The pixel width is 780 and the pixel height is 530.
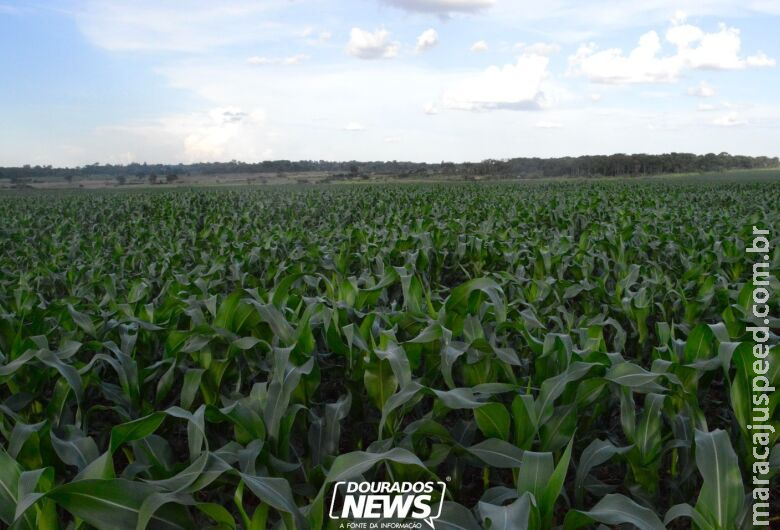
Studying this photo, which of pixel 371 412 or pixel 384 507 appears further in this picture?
pixel 371 412

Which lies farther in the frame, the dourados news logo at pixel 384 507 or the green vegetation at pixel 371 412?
the dourados news logo at pixel 384 507

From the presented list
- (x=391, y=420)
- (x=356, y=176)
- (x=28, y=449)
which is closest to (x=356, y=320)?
(x=391, y=420)

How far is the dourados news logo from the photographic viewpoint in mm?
1922

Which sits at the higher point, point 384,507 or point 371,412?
point 384,507

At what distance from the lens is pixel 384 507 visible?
77.7 inches

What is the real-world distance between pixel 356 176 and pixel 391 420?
3407 inches

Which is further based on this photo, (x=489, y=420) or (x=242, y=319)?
(x=242, y=319)

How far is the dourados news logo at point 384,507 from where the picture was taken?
1.92 m

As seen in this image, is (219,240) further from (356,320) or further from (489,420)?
(489,420)

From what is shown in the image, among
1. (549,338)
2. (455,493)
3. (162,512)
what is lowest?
(455,493)

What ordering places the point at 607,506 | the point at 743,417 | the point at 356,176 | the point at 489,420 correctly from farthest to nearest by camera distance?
the point at 356,176 < the point at 743,417 < the point at 489,420 < the point at 607,506

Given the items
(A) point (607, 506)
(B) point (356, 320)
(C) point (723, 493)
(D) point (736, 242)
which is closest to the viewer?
(A) point (607, 506)

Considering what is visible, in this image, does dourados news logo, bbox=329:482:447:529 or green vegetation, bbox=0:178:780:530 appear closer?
green vegetation, bbox=0:178:780:530

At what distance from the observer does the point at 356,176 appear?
8781 cm
